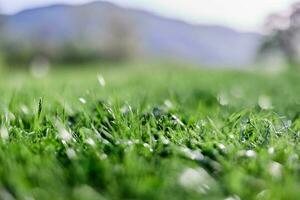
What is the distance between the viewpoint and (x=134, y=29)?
64812 mm

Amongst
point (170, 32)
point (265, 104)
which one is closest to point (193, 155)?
point (265, 104)

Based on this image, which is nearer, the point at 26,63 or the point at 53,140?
the point at 53,140

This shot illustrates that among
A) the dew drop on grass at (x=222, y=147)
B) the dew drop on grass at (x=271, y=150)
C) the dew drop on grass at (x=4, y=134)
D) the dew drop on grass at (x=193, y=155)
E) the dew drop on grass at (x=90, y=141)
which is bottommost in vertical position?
the dew drop on grass at (x=4, y=134)

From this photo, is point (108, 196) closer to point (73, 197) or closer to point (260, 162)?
point (73, 197)

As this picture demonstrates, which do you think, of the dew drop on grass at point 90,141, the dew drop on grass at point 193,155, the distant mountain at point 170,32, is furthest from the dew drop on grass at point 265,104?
the distant mountain at point 170,32

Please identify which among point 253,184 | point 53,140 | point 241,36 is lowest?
point 241,36

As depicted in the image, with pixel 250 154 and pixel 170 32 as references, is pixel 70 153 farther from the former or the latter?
pixel 170 32

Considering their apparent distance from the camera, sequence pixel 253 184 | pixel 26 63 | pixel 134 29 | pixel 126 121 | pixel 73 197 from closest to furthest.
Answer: pixel 73 197 < pixel 253 184 < pixel 126 121 < pixel 26 63 < pixel 134 29

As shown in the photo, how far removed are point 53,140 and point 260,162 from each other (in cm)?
79

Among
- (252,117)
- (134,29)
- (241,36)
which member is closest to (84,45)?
(134,29)

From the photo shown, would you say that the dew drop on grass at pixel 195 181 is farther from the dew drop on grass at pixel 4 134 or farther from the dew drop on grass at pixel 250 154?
the dew drop on grass at pixel 4 134

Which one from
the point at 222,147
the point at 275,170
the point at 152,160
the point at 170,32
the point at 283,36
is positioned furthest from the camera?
the point at 170,32

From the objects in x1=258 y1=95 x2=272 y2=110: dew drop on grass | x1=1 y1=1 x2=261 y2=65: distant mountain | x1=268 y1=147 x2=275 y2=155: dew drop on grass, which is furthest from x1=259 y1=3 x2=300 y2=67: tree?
x1=1 y1=1 x2=261 y2=65: distant mountain

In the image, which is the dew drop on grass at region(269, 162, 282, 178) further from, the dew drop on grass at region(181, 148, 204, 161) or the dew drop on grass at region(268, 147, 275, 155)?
the dew drop on grass at region(181, 148, 204, 161)
